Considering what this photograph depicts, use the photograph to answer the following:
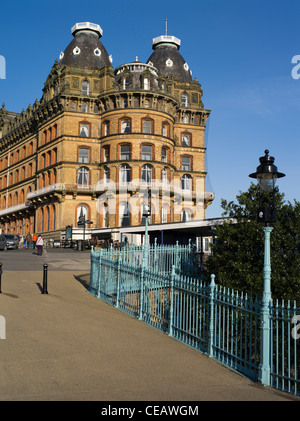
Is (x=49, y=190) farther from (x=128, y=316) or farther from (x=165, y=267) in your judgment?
(x=128, y=316)

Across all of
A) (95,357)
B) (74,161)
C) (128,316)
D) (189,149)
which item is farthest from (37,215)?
(95,357)

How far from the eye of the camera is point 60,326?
10.0m

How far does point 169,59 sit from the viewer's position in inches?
2131

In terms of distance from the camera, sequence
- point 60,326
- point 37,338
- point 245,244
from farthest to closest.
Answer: point 245,244, point 60,326, point 37,338

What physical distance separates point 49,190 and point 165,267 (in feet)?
106

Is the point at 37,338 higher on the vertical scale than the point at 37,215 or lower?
lower

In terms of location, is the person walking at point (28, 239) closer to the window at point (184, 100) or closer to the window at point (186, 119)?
the window at point (186, 119)

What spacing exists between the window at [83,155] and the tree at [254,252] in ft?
121

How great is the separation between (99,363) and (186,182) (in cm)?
4484

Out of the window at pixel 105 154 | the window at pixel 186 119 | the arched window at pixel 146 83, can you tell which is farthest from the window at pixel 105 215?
the window at pixel 186 119

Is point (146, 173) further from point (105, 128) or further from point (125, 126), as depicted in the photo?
point (105, 128)

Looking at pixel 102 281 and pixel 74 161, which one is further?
pixel 74 161

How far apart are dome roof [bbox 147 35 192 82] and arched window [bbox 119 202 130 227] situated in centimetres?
1732

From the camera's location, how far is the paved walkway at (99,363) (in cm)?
623
